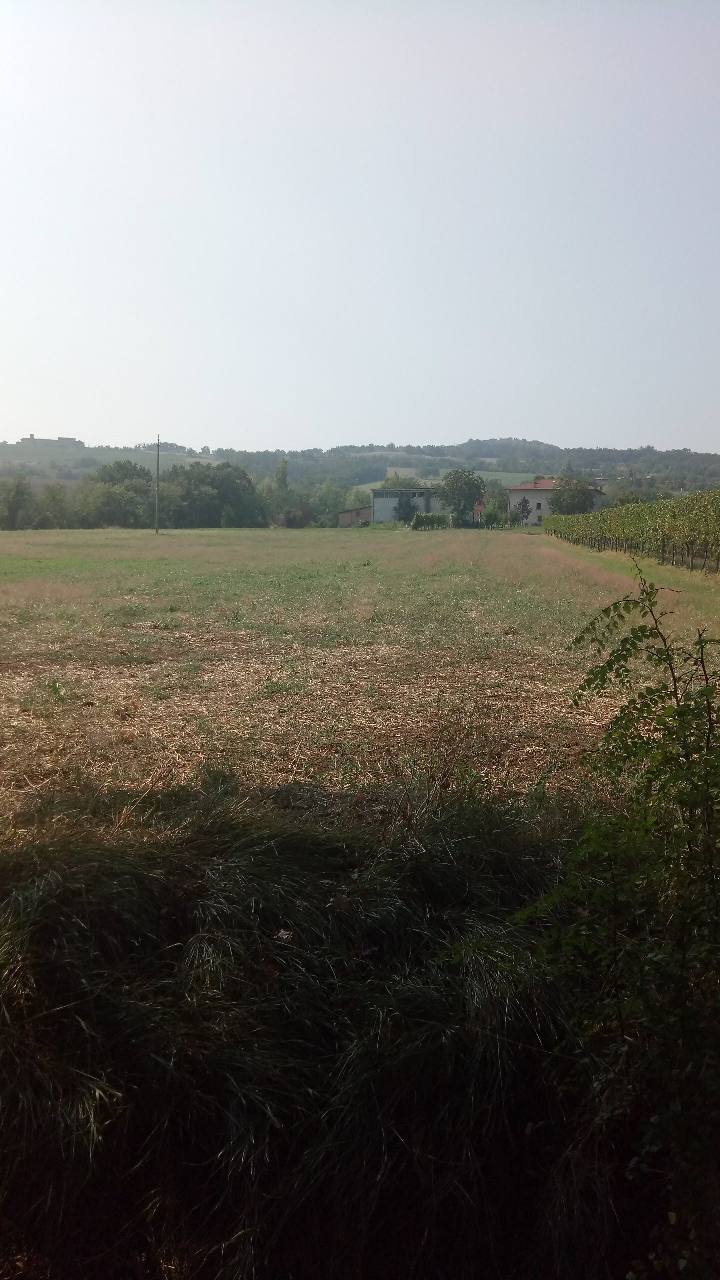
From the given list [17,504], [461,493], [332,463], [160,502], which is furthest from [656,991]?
[332,463]

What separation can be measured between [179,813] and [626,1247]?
2866mm

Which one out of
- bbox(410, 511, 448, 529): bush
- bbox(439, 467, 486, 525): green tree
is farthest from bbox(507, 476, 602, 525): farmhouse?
bbox(410, 511, 448, 529): bush

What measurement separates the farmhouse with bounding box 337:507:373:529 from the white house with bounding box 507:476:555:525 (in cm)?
2119

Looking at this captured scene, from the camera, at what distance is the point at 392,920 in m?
4.01

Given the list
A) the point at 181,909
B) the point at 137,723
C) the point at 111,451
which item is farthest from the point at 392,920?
the point at 111,451

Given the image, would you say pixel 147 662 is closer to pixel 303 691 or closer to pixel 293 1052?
pixel 303 691

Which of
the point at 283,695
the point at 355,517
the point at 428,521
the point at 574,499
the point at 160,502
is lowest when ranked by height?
the point at 355,517

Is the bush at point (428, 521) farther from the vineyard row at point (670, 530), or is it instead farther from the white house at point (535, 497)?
the vineyard row at point (670, 530)

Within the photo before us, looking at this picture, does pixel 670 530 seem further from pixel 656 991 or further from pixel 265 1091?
pixel 265 1091

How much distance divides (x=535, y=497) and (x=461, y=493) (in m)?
15.4

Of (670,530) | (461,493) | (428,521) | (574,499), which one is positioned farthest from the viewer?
(461,493)

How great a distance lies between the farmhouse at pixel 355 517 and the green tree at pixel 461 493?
11036 millimetres

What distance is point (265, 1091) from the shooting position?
131 inches

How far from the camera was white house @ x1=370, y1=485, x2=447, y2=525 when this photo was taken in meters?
138
